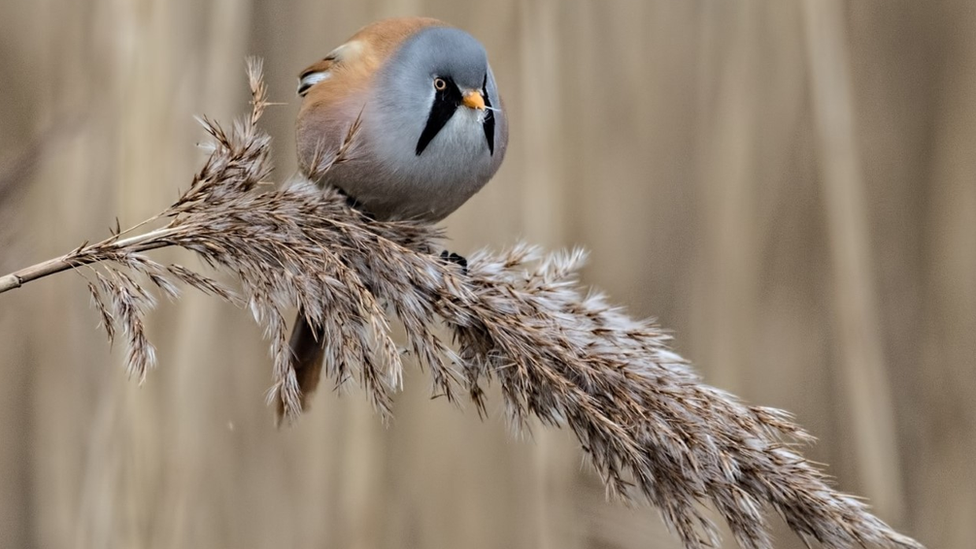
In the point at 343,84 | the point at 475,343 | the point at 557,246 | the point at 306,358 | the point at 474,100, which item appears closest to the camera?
the point at 475,343

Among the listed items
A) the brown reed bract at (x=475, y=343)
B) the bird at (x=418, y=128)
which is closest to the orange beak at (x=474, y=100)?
the bird at (x=418, y=128)

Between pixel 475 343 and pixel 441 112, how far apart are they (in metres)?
0.50

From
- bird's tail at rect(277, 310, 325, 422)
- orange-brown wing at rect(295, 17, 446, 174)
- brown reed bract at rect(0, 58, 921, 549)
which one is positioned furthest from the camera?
orange-brown wing at rect(295, 17, 446, 174)

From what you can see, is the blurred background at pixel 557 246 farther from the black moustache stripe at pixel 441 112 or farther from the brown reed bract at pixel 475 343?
the brown reed bract at pixel 475 343

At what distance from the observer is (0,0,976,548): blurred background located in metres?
1.61

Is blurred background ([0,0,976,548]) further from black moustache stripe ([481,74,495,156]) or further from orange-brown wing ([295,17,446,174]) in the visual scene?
black moustache stripe ([481,74,495,156])

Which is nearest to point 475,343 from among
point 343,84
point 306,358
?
point 306,358

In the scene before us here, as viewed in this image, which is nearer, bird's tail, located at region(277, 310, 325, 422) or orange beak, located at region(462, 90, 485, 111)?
bird's tail, located at region(277, 310, 325, 422)

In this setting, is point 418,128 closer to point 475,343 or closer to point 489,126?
point 489,126

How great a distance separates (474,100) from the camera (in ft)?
4.78

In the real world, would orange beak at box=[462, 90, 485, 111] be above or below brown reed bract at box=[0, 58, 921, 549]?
above

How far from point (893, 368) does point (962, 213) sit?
0.43 meters

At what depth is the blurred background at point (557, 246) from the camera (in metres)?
1.61

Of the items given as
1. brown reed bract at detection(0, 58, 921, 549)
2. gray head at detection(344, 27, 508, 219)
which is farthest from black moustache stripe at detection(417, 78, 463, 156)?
brown reed bract at detection(0, 58, 921, 549)
